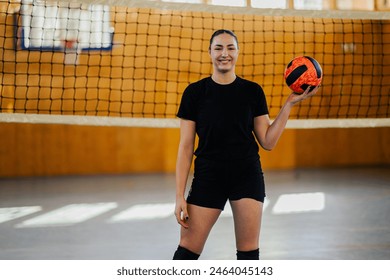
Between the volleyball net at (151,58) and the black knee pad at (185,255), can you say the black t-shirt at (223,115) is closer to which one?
the black knee pad at (185,255)

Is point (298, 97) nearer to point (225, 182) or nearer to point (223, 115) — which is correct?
point (223, 115)

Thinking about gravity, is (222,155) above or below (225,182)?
above

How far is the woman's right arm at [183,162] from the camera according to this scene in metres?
2.17

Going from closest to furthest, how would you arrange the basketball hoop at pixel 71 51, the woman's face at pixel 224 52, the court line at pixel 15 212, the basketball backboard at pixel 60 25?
1. the woman's face at pixel 224 52
2. the court line at pixel 15 212
3. the basketball backboard at pixel 60 25
4. the basketball hoop at pixel 71 51

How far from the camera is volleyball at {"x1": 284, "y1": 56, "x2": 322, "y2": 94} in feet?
7.87

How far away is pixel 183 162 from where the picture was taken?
7.30ft

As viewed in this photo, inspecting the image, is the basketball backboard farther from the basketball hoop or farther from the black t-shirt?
the black t-shirt

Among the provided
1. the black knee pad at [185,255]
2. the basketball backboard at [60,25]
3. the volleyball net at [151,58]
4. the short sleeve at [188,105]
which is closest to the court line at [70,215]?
the volleyball net at [151,58]

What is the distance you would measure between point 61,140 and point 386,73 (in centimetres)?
543

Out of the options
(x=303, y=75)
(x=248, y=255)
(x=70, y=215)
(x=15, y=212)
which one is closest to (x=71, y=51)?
(x=15, y=212)

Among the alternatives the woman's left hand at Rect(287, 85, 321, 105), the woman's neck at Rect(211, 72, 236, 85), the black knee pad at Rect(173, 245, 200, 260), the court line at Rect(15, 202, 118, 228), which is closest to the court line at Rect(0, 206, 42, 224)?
the court line at Rect(15, 202, 118, 228)

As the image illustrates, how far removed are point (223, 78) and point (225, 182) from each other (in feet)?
1.37

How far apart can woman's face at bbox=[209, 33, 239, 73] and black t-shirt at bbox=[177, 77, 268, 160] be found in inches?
3.5

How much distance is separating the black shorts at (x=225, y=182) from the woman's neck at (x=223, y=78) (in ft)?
1.06
